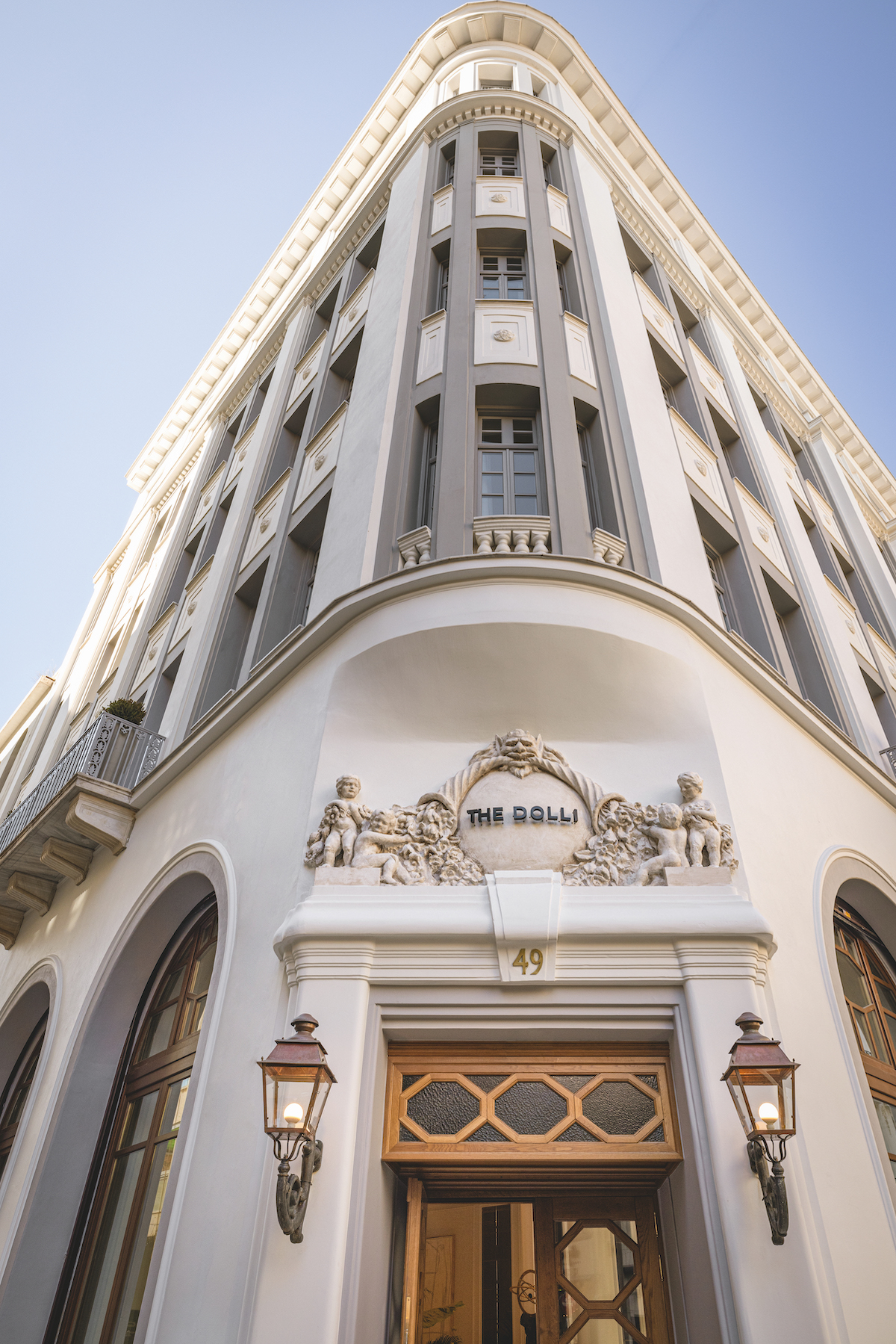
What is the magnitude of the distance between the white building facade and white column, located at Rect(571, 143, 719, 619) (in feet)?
0.28

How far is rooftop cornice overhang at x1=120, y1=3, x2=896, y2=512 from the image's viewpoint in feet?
63.2

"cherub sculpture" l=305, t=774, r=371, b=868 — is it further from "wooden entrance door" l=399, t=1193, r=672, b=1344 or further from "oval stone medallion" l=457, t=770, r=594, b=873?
"wooden entrance door" l=399, t=1193, r=672, b=1344

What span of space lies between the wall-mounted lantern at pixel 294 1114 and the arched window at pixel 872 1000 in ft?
16.8

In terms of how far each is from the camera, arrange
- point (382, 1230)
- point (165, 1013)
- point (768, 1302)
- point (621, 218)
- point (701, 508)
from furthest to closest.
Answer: point (621, 218) → point (701, 508) → point (165, 1013) → point (382, 1230) → point (768, 1302)

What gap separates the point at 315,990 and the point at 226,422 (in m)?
16.4

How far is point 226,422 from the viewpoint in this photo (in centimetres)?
1983

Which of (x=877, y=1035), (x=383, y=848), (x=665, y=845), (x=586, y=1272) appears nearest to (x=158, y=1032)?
(x=383, y=848)

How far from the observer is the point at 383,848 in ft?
23.4

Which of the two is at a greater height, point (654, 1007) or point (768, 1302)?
point (654, 1007)

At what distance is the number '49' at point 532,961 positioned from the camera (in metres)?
6.39

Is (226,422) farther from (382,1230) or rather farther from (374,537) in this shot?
(382,1230)

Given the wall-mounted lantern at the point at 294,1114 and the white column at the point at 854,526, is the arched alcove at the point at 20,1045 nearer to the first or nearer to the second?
the wall-mounted lantern at the point at 294,1114

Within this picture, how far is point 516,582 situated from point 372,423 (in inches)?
160

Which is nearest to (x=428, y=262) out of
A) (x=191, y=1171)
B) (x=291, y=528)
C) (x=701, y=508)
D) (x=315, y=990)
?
(x=291, y=528)
